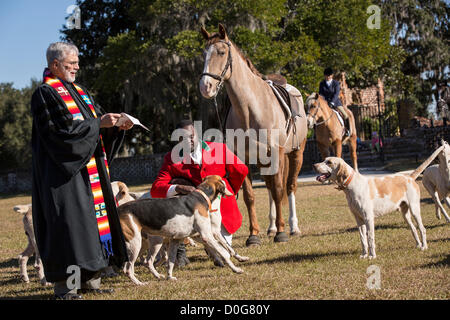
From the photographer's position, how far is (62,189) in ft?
16.2

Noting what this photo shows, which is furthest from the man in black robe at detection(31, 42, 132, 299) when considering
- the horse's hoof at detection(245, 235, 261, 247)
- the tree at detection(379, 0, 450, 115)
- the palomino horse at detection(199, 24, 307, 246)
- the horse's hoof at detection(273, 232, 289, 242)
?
the tree at detection(379, 0, 450, 115)

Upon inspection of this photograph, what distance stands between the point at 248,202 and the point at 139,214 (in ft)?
9.09

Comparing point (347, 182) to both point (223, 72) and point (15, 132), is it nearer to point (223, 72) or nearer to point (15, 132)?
point (223, 72)

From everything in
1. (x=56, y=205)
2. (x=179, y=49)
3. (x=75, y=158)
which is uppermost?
(x=179, y=49)

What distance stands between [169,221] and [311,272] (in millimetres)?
1731

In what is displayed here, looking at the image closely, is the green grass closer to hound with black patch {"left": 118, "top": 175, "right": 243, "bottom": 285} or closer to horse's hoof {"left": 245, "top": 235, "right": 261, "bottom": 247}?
horse's hoof {"left": 245, "top": 235, "right": 261, "bottom": 247}

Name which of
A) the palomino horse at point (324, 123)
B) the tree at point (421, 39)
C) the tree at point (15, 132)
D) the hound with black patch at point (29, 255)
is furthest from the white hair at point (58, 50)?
the tree at point (15, 132)

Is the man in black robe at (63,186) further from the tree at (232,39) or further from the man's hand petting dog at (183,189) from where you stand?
the tree at (232,39)

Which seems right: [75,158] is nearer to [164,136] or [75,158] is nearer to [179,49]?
[179,49]

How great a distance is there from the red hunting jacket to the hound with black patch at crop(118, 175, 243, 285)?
918 millimetres

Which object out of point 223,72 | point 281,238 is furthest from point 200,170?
point 281,238

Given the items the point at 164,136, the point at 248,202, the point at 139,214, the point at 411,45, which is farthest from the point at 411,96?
the point at 139,214

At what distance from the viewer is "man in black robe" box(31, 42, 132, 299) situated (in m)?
4.90
